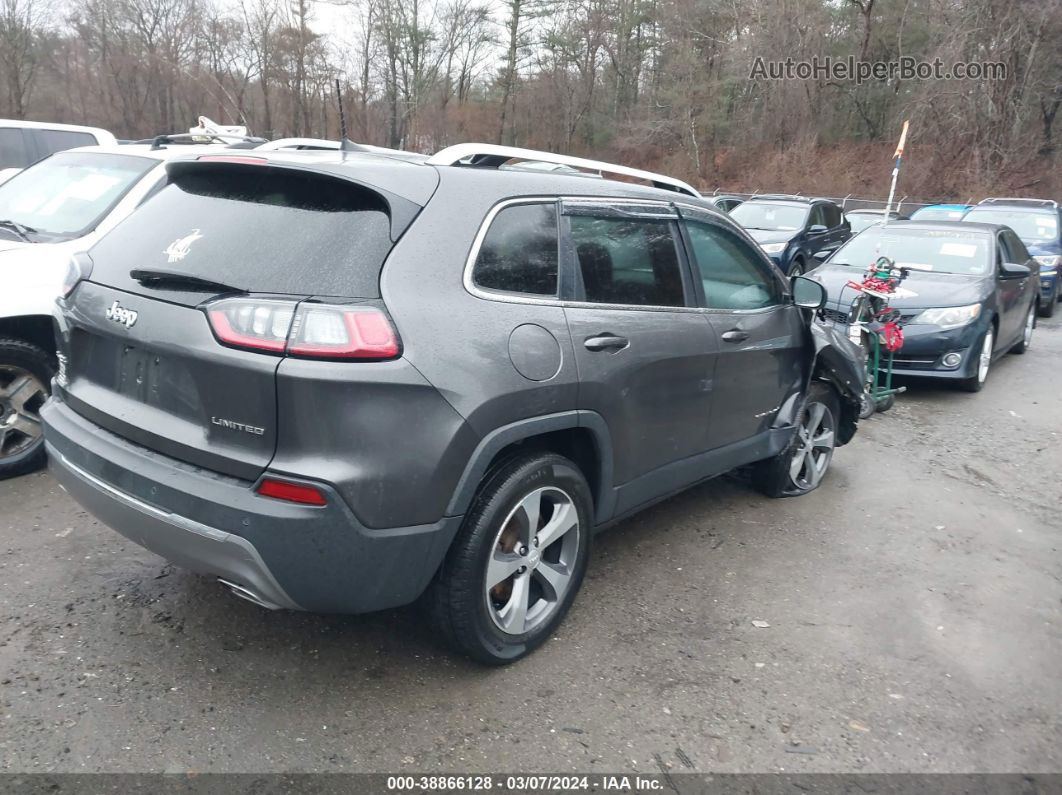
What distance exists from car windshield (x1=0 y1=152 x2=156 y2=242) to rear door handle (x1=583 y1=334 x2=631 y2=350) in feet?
11.7

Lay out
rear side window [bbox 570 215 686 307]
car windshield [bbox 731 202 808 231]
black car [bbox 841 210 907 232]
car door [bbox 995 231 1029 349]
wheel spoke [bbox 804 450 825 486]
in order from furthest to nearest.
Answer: black car [bbox 841 210 907 232] → car windshield [bbox 731 202 808 231] → car door [bbox 995 231 1029 349] → wheel spoke [bbox 804 450 825 486] → rear side window [bbox 570 215 686 307]

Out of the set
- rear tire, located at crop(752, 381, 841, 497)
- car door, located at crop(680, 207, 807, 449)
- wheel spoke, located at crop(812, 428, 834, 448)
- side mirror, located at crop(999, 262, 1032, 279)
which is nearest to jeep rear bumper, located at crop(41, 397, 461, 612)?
car door, located at crop(680, 207, 807, 449)

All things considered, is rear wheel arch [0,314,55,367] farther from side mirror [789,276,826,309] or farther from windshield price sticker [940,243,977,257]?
windshield price sticker [940,243,977,257]

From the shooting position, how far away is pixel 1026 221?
15.0 meters

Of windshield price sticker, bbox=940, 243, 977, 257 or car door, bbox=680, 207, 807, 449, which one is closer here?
car door, bbox=680, 207, 807, 449

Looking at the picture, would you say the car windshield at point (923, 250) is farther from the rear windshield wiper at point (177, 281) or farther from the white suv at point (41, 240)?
the rear windshield wiper at point (177, 281)

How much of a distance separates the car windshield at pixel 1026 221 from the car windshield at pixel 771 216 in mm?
2710

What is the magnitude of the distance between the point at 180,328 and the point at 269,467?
1.90ft

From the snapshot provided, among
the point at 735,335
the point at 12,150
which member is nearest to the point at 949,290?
the point at 735,335

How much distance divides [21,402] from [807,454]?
4592 millimetres

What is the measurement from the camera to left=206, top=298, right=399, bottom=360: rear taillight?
261cm

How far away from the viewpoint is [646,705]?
315 cm

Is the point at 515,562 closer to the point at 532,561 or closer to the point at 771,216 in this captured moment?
the point at 532,561

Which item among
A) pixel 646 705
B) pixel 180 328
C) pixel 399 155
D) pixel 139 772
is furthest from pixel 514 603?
pixel 399 155
